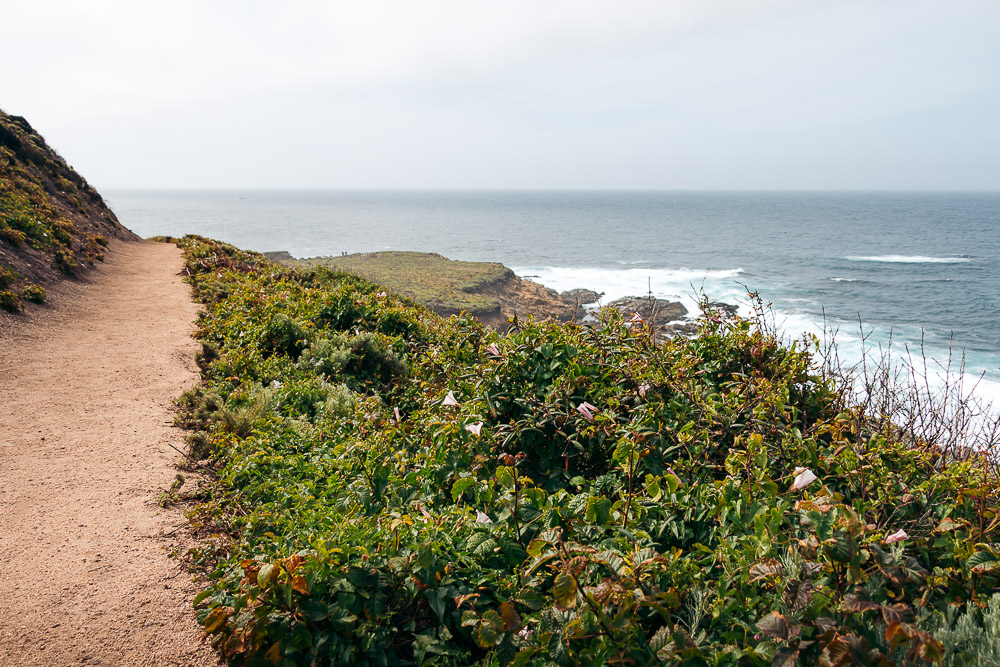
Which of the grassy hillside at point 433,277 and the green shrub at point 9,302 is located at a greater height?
the green shrub at point 9,302

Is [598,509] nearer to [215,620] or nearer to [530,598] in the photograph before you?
[530,598]

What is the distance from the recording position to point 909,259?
68.2 metres

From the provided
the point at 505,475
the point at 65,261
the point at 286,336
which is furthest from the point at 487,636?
the point at 65,261

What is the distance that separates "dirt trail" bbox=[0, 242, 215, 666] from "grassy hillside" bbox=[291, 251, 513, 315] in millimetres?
26459

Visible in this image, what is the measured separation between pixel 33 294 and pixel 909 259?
275ft

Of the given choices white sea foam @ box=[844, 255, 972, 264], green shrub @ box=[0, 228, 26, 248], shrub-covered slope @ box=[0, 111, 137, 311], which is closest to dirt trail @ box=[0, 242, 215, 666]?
shrub-covered slope @ box=[0, 111, 137, 311]

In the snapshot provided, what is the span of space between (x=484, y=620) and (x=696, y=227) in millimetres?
127172

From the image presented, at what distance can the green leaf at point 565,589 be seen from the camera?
196 cm

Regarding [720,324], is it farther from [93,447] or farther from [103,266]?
[103,266]

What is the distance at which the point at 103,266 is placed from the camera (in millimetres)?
15352

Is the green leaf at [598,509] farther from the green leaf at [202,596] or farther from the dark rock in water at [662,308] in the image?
the dark rock in water at [662,308]

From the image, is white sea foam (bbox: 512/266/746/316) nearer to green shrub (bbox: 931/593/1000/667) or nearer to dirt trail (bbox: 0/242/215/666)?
dirt trail (bbox: 0/242/215/666)

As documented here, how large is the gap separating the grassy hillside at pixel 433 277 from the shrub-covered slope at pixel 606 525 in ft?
99.3

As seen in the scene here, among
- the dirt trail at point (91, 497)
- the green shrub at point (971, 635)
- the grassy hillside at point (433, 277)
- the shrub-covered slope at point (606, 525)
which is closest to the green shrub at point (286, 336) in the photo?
the dirt trail at point (91, 497)
